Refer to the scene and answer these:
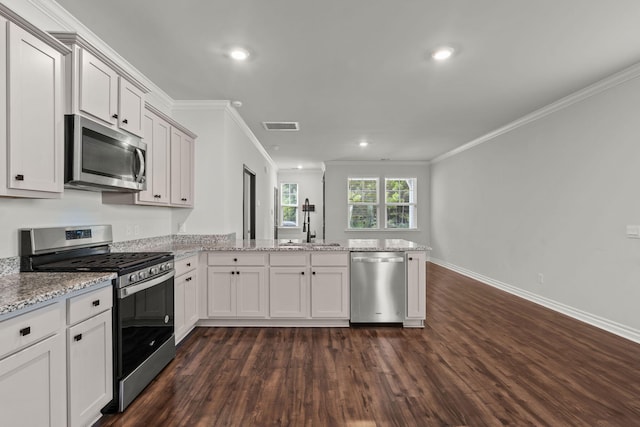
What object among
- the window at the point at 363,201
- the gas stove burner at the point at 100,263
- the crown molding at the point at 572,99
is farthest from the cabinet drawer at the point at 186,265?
the window at the point at 363,201

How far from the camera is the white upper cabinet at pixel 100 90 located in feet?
6.63

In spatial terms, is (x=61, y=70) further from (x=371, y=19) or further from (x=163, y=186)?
(x=371, y=19)

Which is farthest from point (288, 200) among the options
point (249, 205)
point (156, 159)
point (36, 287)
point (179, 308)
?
point (36, 287)

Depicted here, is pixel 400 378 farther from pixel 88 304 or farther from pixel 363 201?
pixel 363 201

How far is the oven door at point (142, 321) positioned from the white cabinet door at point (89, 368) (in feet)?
0.25

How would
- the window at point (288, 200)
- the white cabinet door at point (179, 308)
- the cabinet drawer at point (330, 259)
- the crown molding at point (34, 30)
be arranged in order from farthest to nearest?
1. the window at point (288, 200)
2. the cabinet drawer at point (330, 259)
3. the white cabinet door at point (179, 308)
4. the crown molding at point (34, 30)

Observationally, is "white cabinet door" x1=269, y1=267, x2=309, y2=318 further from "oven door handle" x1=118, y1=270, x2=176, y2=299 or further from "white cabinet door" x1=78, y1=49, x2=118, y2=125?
"white cabinet door" x1=78, y1=49, x2=118, y2=125

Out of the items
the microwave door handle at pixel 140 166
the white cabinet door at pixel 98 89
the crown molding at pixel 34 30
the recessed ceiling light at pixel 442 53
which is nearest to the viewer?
the crown molding at pixel 34 30

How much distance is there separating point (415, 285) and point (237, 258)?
80.9 inches

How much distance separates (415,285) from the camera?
3.64m

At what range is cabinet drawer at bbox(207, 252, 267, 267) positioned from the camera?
3561 mm

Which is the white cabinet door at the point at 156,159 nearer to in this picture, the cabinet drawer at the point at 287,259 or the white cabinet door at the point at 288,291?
the cabinet drawer at the point at 287,259

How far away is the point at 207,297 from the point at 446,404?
2581mm

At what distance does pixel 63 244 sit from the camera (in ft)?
7.39
